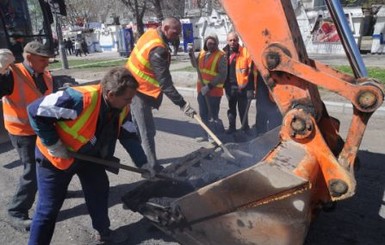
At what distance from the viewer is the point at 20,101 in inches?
141

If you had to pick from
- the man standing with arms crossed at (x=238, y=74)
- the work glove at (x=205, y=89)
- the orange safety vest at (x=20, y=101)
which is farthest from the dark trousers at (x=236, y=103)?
the orange safety vest at (x=20, y=101)

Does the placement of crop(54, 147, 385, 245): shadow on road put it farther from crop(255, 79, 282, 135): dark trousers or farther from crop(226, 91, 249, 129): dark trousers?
crop(226, 91, 249, 129): dark trousers

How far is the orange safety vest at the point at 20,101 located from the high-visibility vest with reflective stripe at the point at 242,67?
291 centimetres

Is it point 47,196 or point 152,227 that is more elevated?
point 47,196

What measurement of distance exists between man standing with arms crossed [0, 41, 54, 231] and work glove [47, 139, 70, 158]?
3.46 feet

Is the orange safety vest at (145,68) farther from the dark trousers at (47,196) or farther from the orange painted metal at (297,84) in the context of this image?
the orange painted metal at (297,84)

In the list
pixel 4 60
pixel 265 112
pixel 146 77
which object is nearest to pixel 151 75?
pixel 146 77

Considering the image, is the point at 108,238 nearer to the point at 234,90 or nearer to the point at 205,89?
the point at 205,89

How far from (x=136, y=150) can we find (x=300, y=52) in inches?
59.6

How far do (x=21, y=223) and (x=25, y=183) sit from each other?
356mm

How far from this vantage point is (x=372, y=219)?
3396 mm

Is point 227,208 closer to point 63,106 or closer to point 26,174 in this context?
point 63,106

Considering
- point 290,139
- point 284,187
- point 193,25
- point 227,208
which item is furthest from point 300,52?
point 193,25

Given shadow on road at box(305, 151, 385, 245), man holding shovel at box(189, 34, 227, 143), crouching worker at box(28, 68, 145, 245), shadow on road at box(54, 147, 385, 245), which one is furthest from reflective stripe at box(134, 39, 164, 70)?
shadow on road at box(305, 151, 385, 245)
